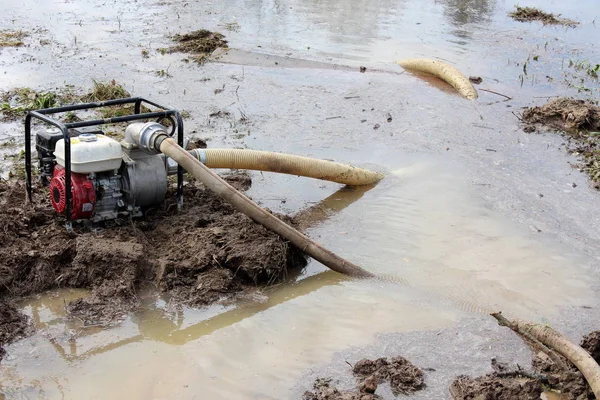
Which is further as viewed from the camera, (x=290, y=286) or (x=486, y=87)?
(x=486, y=87)

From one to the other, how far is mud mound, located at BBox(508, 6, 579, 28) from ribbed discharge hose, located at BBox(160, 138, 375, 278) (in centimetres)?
1229

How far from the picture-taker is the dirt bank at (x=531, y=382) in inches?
172

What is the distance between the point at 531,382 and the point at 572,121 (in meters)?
6.00

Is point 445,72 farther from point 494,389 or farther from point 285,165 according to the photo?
point 494,389

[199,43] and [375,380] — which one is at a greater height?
[199,43]

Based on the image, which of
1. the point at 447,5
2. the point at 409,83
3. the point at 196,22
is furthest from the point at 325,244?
the point at 447,5

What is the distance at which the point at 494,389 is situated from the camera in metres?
4.38

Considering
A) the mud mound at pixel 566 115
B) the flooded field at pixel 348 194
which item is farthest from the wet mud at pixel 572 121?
the flooded field at pixel 348 194

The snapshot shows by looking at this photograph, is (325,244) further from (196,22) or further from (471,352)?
(196,22)

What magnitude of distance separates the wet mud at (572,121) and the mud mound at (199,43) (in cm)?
551

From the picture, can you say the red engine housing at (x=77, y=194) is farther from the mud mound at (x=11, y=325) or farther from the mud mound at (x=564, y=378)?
the mud mound at (x=564, y=378)

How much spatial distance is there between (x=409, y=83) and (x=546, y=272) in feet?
18.7

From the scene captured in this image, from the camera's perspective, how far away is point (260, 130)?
8.73 meters

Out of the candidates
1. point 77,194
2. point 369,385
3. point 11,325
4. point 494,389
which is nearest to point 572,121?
point 494,389
